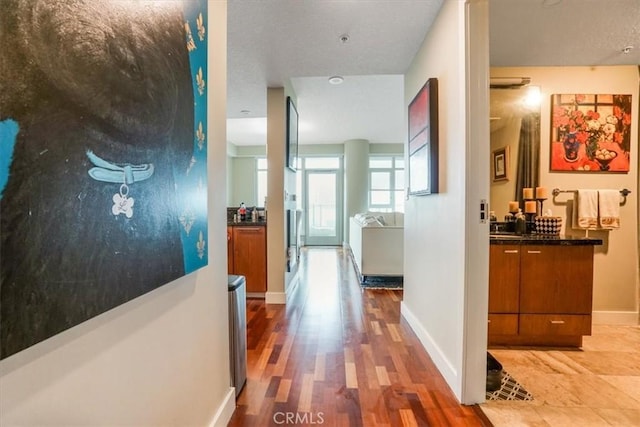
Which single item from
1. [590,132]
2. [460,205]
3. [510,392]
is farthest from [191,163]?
[590,132]

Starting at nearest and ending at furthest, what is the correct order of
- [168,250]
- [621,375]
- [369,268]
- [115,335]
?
[115,335] < [168,250] < [621,375] < [369,268]

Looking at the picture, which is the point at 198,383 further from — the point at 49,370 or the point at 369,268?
the point at 369,268

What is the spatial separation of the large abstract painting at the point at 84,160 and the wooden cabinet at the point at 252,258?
2622mm

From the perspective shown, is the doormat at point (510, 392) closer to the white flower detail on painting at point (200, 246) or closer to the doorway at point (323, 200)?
the white flower detail on painting at point (200, 246)

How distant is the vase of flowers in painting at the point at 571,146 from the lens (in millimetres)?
2896

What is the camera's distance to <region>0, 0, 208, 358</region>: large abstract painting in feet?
1.56

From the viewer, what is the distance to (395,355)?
7.24ft

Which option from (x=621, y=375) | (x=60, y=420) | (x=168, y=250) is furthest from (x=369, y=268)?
(x=60, y=420)

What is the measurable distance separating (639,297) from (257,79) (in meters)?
4.48

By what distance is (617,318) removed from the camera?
288 centimetres

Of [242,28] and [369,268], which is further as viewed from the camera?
[369,268]

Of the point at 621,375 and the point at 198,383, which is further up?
the point at 198,383

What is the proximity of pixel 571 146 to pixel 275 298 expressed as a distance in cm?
348

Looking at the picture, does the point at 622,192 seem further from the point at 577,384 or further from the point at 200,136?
the point at 200,136
